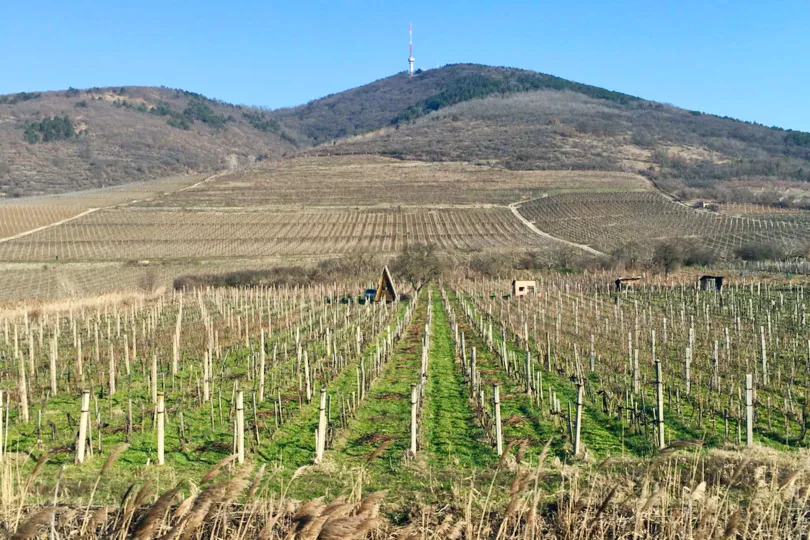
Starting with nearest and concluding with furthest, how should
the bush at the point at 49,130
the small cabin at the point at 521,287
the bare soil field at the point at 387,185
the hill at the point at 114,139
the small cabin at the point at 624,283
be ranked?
1. the small cabin at the point at 521,287
2. the small cabin at the point at 624,283
3. the bare soil field at the point at 387,185
4. the hill at the point at 114,139
5. the bush at the point at 49,130

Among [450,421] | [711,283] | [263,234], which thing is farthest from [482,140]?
[450,421]

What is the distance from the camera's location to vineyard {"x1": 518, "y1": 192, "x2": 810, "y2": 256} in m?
54.5

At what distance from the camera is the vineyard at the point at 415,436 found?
5.78 meters

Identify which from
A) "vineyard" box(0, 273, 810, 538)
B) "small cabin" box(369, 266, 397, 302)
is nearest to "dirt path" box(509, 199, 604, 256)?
"small cabin" box(369, 266, 397, 302)

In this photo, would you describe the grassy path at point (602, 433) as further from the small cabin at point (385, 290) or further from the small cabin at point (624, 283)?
the small cabin at point (624, 283)

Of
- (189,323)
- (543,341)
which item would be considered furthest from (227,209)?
(543,341)

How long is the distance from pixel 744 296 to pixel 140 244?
4168cm

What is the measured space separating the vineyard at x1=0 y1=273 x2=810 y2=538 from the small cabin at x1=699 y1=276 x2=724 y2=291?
31.1ft

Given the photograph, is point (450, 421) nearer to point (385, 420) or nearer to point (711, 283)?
point (385, 420)

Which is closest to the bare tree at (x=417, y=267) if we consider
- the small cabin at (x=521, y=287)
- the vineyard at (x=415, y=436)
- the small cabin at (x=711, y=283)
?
the small cabin at (x=521, y=287)

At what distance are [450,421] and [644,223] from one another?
5549 centimetres

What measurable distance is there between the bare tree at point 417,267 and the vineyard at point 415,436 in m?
17.6

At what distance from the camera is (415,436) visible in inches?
356

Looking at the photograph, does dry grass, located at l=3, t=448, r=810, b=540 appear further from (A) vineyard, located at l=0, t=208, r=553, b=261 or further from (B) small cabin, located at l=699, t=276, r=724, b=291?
(A) vineyard, located at l=0, t=208, r=553, b=261
